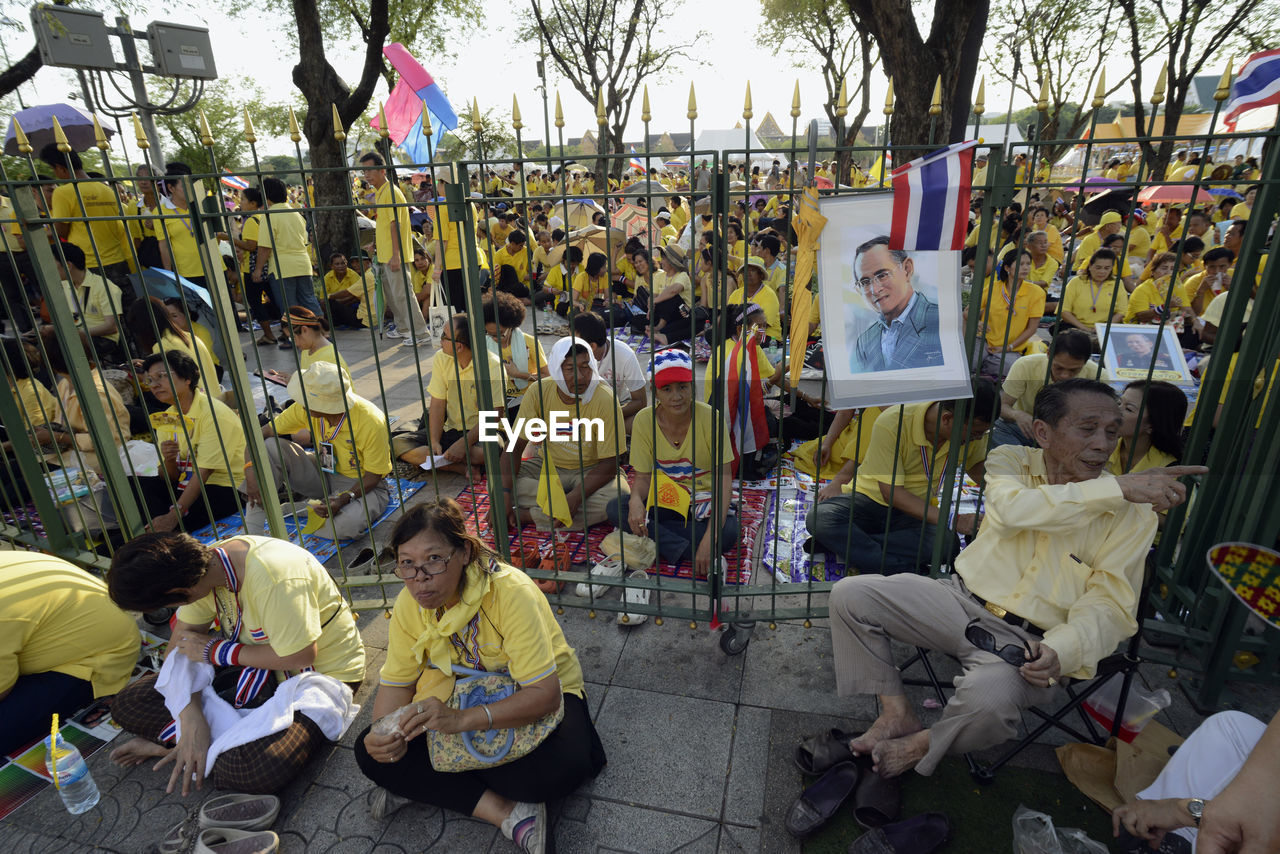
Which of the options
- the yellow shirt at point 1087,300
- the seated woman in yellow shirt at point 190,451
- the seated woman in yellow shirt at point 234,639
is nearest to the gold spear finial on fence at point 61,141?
the seated woman in yellow shirt at point 190,451

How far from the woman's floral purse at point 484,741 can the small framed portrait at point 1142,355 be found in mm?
2907

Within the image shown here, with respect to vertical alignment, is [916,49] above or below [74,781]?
above

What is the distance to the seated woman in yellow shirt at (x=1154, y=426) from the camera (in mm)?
3117

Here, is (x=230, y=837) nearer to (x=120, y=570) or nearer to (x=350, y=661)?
(x=350, y=661)

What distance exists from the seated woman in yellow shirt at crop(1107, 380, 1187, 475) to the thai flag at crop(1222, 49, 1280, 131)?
185 cm

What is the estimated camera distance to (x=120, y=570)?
7.79ft

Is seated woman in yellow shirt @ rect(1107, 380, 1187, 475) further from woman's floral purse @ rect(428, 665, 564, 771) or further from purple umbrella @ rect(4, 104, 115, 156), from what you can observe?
purple umbrella @ rect(4, 104, 115, 156)

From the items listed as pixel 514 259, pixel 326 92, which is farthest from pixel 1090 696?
pixel 326 92

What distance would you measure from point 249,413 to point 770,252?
6.08 m

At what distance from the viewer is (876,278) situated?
8.36 feet

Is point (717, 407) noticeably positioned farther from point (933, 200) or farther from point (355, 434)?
point (355, 434)

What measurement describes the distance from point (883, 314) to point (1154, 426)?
1.70 m

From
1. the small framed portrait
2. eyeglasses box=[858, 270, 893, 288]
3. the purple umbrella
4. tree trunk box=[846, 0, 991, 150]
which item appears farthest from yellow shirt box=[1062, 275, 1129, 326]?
the purple umbrella

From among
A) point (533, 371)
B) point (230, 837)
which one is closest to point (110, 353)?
point (533, 371)
